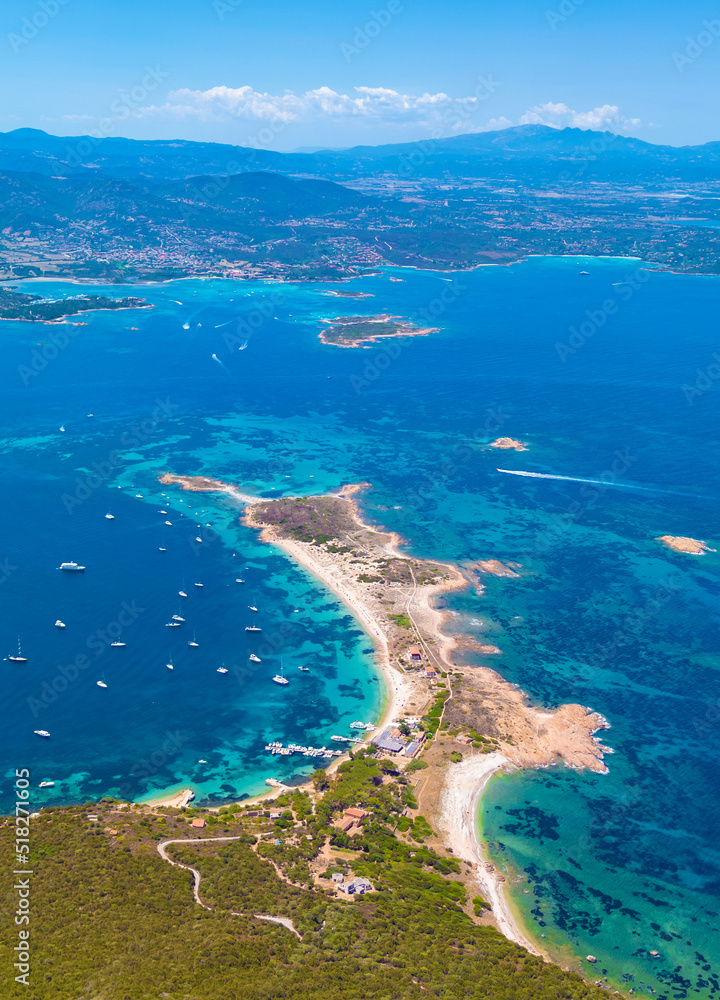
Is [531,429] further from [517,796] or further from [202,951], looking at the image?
[202,951]

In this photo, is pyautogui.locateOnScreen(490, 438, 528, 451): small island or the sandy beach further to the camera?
pyautogui.locateOnScreen(490, 438, 528, 451): small island

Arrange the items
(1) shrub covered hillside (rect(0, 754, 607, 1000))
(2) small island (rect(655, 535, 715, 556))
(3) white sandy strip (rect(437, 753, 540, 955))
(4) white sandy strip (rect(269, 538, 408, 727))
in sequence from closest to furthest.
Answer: (1) shrub covered hillside (rect(0, 754, 607, 1000))
(3) white sandy strip (rect(437, 753, 540, 955))
(4) white sandy strip (rect(269, 538, 408, 727))
(2) small island (rect(655, 535, 715, 556))

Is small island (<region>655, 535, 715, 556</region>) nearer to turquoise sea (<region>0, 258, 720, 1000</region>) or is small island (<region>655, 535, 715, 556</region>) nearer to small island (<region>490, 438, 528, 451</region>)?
turquoise sea (<region>0, 258, 720, 1000</region>)

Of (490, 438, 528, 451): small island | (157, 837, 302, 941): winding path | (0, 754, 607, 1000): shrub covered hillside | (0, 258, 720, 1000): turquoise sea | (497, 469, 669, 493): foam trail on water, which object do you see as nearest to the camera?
(0, 754, 607, 1000): shrub covered hillside

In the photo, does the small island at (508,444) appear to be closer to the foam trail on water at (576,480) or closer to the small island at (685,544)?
the foam trail on water at (576,480)

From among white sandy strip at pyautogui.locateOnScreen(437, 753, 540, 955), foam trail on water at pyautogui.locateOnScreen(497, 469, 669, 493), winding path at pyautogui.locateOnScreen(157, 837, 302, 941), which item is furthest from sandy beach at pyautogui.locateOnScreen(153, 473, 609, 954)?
foam trail on water at pyautogui.locateOnScreen(497, 469, 669, 493)

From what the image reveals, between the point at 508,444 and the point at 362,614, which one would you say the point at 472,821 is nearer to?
the point at 362,614
